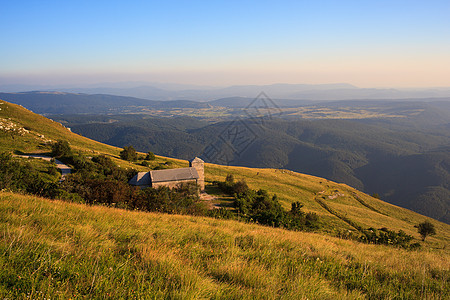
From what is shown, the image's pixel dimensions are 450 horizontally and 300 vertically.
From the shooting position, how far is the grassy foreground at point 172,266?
10.1 ft

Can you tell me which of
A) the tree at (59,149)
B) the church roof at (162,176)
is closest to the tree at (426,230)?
the church roof at (162,176)

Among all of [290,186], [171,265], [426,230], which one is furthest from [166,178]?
[426,230]

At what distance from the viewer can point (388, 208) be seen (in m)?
55.8

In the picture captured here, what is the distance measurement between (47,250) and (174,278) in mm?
2184

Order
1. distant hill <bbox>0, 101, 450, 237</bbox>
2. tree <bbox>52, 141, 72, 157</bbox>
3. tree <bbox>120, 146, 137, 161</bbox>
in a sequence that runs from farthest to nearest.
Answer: tree <bbox>120, 146, 137, 161</bbox>
distant hill <bbox>0, 101, 450, 237</bbox>
tree <bbox>52, 141, 72, 157</bbox>

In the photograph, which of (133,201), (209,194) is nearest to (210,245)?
(133,201)

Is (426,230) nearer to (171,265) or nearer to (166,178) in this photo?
(166,178)

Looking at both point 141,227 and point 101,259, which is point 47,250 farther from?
point 141,227

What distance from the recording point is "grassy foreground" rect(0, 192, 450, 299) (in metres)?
3.09

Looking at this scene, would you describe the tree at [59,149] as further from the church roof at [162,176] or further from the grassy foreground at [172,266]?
the grassy foreground at [172,266]

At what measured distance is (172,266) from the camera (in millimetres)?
3873

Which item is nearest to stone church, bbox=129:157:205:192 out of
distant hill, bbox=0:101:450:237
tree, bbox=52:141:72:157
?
distant hill, bbox=0:101:450:237

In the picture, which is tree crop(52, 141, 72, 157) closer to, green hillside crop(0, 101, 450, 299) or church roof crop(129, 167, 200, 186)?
church roof crop(129, 167, 200, 186)

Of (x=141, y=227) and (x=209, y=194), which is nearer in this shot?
(x=141, y=227)
